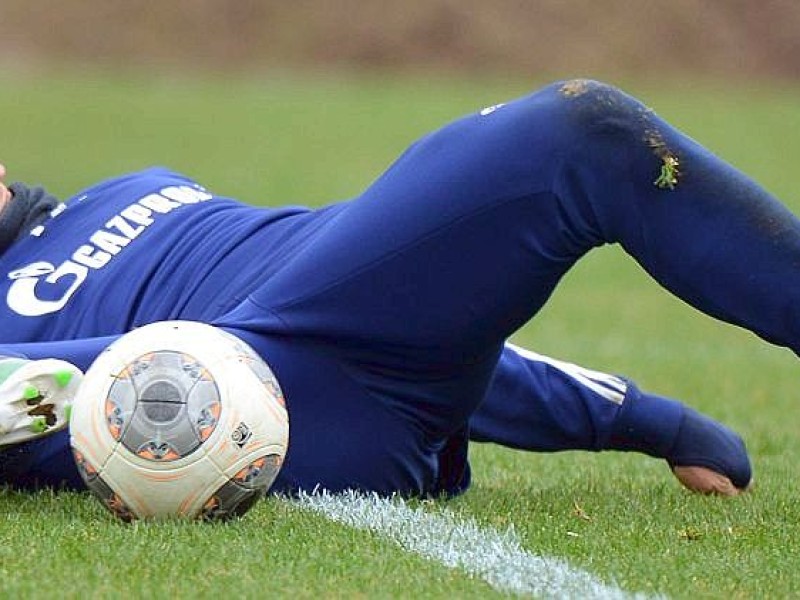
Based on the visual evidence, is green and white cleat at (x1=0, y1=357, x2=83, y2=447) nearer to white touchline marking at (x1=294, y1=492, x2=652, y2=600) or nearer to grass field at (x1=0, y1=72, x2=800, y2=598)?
grass field at (x1=0, y1=72, x2=800, y2=598)

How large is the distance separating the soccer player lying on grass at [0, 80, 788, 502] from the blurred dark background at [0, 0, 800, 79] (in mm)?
27828

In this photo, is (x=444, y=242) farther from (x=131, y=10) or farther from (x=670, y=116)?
(x=131, y=10)

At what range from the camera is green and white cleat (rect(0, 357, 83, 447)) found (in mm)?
3508

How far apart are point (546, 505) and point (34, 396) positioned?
122 cm

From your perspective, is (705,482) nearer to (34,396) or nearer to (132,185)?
(132,185)

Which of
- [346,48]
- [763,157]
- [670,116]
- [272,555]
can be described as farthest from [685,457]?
[346,48]

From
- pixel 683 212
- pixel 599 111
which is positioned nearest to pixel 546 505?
pixel 683 212

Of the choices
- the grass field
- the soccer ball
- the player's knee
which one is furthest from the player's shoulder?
the player's knee

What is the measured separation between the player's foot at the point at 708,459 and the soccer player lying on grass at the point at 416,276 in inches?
12.5

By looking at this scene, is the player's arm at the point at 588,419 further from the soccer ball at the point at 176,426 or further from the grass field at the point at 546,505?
the soccer ball at the point at 176,426

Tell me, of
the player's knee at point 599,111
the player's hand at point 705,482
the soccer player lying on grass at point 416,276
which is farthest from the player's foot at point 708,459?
the player's knee at point 599,111

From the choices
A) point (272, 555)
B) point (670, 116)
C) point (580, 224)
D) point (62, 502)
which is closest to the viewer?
point (272, 555)

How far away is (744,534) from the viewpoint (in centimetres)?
362

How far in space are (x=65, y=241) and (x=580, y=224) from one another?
1439 millimetres
